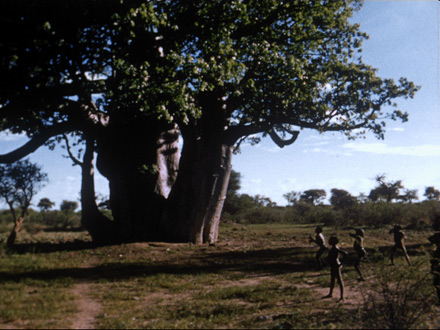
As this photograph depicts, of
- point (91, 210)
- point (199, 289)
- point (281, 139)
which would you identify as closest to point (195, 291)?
point (199, 289)

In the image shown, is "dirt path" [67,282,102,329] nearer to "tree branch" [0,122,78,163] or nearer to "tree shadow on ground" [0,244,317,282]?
"tree shadow on ground" [0,244,317,282]

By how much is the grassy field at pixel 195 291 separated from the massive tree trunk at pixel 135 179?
7.92 ft

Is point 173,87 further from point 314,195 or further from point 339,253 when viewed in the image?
point 314,195

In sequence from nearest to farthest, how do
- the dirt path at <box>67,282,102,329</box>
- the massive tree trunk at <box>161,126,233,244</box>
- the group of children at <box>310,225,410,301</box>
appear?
1. the dirt path at <box>67,282,102,329</box>
2. the group of children at <box>310,225,410,301</box>
3. the massive tree trunk at <box>161,126,233,244</box>

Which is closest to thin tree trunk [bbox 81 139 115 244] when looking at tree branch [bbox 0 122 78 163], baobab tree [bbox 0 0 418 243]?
baobab tree [bbox 0 0 418 243]

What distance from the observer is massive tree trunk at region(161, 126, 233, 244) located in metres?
14.1

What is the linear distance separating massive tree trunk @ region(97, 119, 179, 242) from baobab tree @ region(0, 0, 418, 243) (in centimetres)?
4

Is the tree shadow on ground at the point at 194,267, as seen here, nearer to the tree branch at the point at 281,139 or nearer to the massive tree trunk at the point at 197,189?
the massive tree trunk at the point at 197,189

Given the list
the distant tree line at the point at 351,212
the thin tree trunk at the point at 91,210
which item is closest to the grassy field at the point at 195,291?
the thin tree trunk at the point at 91,210

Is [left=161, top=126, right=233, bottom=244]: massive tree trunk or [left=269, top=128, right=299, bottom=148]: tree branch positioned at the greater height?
[left=269, top=128, right=299, bottom=148]: tree branch

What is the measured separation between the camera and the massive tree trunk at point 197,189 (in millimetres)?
14086

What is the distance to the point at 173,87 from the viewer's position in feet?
31.2

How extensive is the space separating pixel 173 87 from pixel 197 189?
560 cm

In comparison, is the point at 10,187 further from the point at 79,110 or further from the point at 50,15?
the point at 50,15
